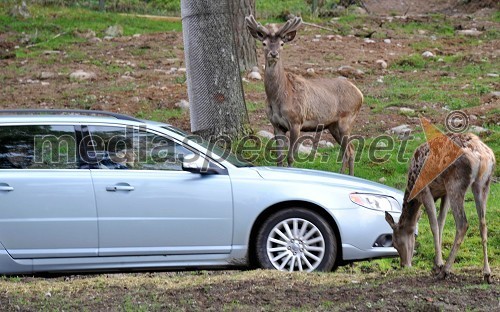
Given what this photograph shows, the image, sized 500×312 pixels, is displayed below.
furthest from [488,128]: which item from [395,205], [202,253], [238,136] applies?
[202,253]

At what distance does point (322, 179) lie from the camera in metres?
8.51

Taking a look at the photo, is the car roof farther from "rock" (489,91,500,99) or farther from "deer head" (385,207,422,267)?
"rock" (489,91,500,99)

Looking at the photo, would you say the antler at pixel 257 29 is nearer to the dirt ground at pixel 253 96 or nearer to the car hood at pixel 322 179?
the dirt ground at pixel 253 96

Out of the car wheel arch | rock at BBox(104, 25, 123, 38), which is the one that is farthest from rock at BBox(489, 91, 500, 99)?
rock at BBox(104, 25, 123, 38)

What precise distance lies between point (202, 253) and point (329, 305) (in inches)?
74.9

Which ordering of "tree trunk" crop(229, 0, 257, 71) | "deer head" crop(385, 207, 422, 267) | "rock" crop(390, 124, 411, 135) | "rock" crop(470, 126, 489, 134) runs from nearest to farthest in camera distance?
"deer head" crop(385, 207, 422, 267), "rock" crop(470, 126, 489, 134), "rock" crop(390, 124, 411, 135), "tree trunk" crop(229, 0, 257, 71)

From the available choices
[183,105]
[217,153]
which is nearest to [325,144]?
[183,105]

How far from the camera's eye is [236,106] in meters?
13.4

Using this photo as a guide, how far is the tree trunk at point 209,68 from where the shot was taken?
13.1 meters

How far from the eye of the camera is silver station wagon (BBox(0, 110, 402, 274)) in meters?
7.98

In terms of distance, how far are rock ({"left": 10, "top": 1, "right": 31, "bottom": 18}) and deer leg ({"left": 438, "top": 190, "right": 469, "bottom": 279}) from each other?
17.5 metres

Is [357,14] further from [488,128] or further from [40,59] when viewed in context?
[488,128]

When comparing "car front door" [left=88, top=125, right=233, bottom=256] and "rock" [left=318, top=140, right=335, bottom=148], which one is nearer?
"car front door" [left=88, top=125, right=233, bottom=256]

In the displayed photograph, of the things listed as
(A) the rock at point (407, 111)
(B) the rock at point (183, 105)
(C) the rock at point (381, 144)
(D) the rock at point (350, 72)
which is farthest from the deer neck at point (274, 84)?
(D) the rock at point (350, 72)
